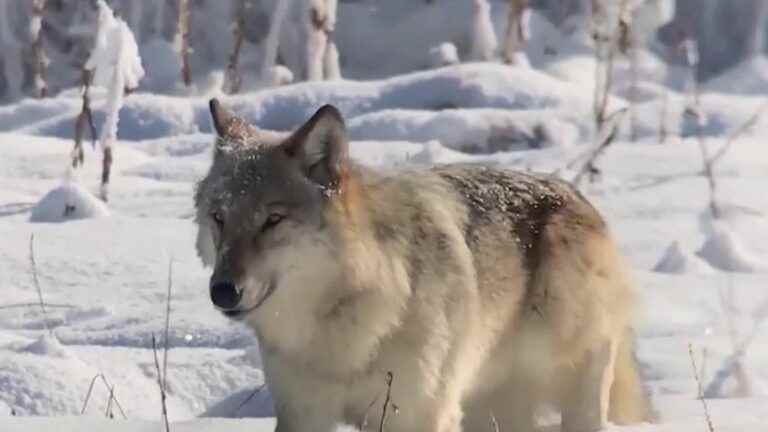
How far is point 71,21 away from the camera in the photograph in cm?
1738

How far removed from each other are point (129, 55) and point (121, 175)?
1565 millimetres

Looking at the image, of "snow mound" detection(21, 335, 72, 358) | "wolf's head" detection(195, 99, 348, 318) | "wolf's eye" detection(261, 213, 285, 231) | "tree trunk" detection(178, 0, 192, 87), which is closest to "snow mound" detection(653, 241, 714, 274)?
"snow mound" detection(21, 335, 72, 358)

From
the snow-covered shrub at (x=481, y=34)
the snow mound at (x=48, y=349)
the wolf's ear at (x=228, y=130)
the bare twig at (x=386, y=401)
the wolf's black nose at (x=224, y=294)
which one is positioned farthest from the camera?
the snow-covered shrub at (x=481, y=34)

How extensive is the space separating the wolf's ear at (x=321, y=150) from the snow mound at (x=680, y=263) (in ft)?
14.0

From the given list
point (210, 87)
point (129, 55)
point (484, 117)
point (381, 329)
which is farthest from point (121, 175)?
point (381, 329)

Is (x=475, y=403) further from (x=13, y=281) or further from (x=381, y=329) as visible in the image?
(x=13, y=281)

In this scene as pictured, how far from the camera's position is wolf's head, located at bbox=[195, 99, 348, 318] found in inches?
155

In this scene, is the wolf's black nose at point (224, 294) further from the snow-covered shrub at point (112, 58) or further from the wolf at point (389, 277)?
the snow-covered shrub at point (112, 58)

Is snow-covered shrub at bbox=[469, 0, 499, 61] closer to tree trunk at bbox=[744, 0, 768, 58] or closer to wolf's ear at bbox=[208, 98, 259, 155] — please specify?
tree trunk at bbox=[744, 0, 768, 58]

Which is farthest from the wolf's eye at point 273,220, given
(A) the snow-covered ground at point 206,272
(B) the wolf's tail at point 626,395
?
(B) the wolf's tail at point 626,395

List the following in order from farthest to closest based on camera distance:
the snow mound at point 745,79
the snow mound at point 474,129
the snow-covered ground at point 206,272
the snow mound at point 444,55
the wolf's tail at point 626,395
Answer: the snow mound at point 745,79 < the snow mound at point 444,55 < the snow mound at point 474,129 < the snow-covered ground at point 206,272 < the wolf's tail at point 626,395

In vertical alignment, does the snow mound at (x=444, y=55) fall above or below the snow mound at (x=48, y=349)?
below

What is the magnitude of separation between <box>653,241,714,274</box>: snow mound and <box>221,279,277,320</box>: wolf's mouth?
4.46 metres

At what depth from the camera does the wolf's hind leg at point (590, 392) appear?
5121mm
